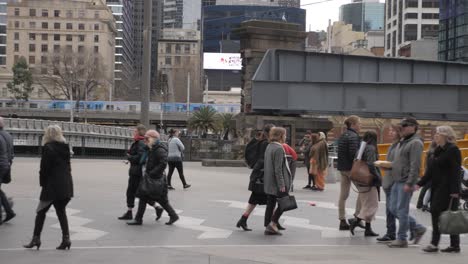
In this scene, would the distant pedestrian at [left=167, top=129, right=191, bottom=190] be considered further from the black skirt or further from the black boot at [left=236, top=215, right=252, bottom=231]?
the black skirt

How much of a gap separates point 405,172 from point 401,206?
0.48m

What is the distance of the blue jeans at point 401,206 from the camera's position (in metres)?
10.6

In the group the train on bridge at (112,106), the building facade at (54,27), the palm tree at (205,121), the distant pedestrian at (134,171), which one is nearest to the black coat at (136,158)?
the distant pedestrian at (134,171)

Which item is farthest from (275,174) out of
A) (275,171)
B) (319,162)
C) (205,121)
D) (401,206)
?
(205,121)

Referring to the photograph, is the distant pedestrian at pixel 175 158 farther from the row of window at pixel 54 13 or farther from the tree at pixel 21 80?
the row of window at pixel 54 13

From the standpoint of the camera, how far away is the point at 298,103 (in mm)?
30031

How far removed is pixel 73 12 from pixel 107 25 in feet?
22.4

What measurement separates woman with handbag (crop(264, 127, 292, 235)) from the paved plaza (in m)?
0.40

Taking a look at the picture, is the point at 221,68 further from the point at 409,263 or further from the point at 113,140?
the point at 409,263

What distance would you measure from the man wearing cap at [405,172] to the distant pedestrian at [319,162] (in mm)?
9299

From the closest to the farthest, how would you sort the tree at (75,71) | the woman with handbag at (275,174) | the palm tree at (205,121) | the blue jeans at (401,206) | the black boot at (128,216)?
the blue jeans at (401,206)
the woman with handbag at (275,174)
the black boot at (128,216)
the palm tree at (205,121)
the tree at (75,71)

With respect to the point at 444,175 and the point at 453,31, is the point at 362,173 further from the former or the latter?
the point at 453,31

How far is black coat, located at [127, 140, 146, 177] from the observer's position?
13430 millimetres

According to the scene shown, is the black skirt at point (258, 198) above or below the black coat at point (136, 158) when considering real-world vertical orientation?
below
